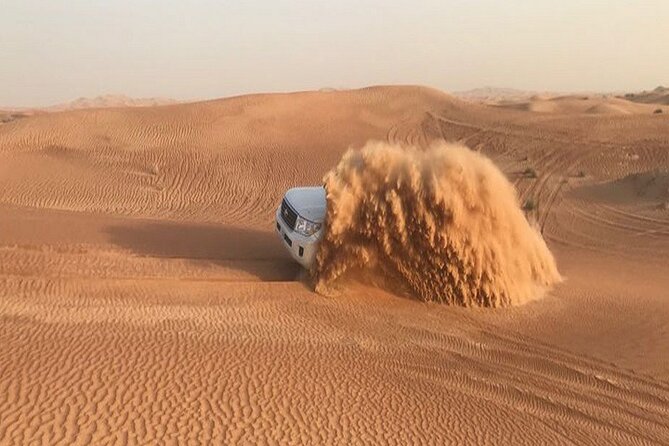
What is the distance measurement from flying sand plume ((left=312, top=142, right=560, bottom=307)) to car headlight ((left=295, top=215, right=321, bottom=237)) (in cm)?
27

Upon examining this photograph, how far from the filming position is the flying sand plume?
888 centimetres

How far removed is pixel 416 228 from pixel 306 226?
5.28 ft

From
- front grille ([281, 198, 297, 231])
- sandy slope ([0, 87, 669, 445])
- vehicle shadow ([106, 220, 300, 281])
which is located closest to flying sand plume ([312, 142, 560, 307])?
sandy slope ([0, 87, 669, 445])

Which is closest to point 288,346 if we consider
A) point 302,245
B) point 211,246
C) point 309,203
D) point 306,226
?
point 302,245

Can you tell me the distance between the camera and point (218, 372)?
5852 millimetres

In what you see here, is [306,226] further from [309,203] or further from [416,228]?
[416,228]

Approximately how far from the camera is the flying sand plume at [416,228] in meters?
8.88

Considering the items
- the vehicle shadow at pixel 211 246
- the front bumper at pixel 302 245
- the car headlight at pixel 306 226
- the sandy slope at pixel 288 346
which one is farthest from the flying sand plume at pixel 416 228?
the vehicle shadow at pixel 211 246

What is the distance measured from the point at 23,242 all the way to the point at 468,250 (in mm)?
6917

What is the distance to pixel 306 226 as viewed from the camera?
9.35 metres

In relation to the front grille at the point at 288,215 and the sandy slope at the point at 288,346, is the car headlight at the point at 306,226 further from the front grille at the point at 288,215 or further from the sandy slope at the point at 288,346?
the sandy slope at the point at 288,346

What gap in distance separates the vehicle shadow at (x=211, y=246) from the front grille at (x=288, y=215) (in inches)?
30.0

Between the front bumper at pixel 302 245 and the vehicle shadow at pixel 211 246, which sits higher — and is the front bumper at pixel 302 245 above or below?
above

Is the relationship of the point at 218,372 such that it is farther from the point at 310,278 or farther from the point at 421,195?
the point at 421,195
